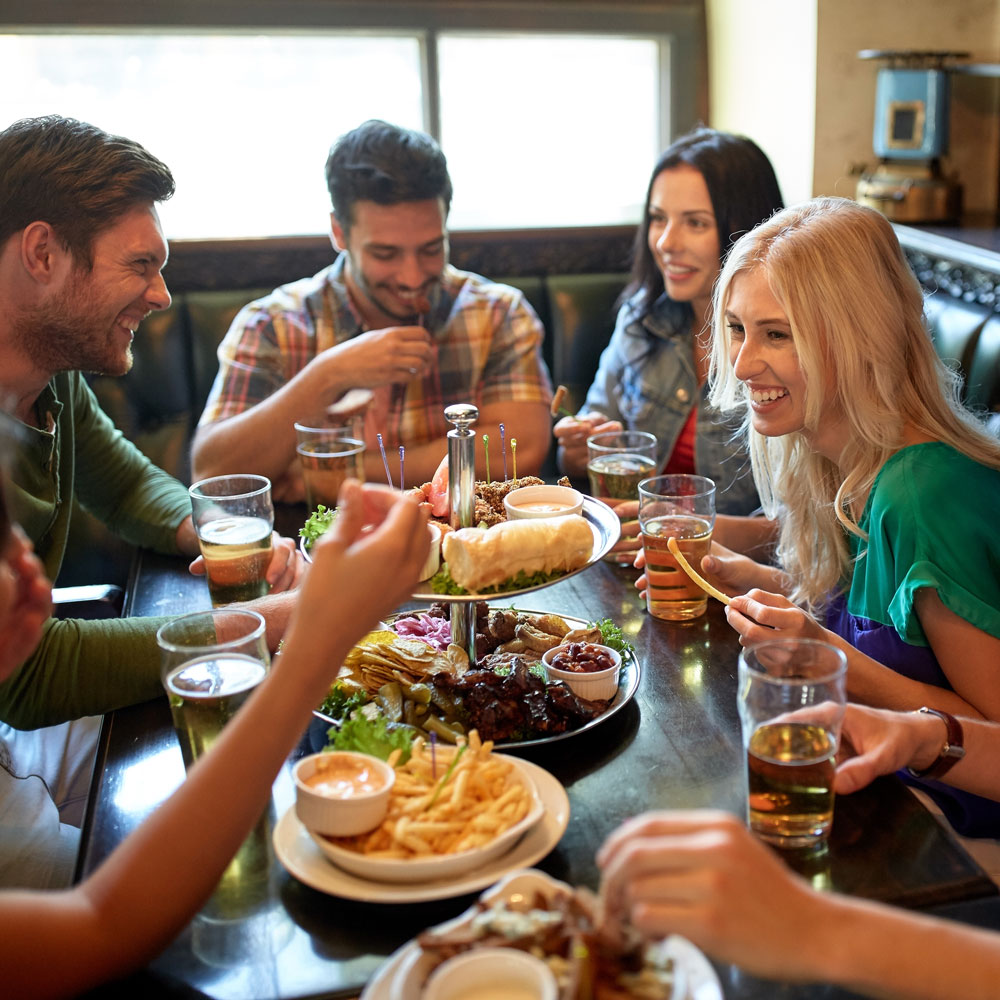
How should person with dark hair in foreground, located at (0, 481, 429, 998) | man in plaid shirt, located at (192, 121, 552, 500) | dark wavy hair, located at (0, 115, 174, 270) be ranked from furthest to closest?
man in plaid shirt, located at (192, 121, 552, 500), dark wavy hair, located at (0, 115, 174, 270), person with dark hair in foreground, located at (0, 481, 429, 998)

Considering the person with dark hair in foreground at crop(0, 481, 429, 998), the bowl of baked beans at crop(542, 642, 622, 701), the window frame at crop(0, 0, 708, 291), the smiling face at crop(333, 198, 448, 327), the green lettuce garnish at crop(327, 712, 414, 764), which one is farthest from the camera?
the window frame at crop(0, 0, 708, 291)

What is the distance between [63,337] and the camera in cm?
200

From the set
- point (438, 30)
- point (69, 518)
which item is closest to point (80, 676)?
point (69, 518)

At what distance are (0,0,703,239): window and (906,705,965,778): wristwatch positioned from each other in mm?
2830

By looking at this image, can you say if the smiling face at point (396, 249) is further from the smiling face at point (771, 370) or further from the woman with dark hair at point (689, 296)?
the smiling face at point (771, 370)

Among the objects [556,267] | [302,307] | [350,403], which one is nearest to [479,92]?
[556,267]

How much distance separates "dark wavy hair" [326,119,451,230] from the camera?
2.58m

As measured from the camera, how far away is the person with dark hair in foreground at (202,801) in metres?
0.96

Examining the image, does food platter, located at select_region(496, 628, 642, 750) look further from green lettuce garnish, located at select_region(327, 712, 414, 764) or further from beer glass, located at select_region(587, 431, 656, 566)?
beer glass, located at select_region(587, 431, 656, 566)

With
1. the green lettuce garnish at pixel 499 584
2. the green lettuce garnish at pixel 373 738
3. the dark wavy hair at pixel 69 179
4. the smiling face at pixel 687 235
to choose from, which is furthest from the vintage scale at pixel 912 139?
the green lettuce garnish at pixel 373 738

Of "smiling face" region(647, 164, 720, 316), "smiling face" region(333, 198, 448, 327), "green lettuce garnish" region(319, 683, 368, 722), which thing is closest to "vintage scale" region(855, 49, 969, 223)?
"smiling face" region(647, 164, 720, 316)

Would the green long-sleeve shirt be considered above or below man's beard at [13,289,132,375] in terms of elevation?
below

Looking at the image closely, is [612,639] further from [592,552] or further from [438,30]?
[438,30]

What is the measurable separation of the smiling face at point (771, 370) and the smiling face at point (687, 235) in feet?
2.99
